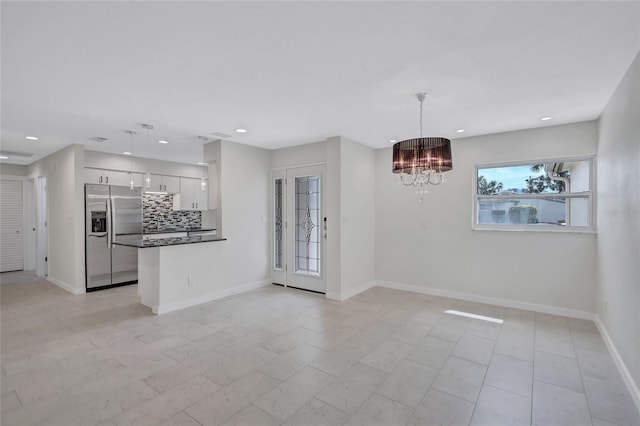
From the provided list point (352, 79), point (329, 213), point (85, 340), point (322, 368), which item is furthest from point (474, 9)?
point (85, 340)

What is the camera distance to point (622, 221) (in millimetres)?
2637

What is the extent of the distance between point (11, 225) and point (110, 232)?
3.28m

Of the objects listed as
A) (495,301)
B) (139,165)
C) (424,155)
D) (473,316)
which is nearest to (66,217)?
(139,165)

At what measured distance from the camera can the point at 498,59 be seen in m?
2.26

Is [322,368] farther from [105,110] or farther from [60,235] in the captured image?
[60,235]

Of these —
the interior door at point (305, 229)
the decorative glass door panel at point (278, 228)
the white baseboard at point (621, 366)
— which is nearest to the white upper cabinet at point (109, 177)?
the decorative glass door panel at point (278, 228)

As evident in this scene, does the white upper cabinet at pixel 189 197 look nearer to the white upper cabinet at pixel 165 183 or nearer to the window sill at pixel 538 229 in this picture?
the white upper cabinet at pixel 165 183

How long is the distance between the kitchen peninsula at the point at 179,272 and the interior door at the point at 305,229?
116 centimetres

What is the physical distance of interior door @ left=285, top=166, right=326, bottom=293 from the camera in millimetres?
5074

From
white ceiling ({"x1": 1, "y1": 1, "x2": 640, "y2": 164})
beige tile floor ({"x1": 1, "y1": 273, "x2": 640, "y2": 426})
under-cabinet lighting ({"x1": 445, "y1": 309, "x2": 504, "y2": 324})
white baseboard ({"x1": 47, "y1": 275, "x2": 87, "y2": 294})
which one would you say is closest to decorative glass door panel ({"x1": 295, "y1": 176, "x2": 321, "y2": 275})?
beige tile floor ({"x1": 1, "y1": 273, "x2": 640, "y2": 426})

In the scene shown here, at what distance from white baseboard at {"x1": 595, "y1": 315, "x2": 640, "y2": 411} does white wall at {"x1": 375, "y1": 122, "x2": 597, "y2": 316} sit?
24.3 inches

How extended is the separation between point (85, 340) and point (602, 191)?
18.9ft

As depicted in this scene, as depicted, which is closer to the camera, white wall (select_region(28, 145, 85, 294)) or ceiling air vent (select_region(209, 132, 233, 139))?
ceiling air vent (select_region(209, 132, 233, 139))

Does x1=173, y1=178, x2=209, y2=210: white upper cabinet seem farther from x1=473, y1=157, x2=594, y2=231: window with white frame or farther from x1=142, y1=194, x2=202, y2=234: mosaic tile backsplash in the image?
x1=473, y1=157, x2=594, y2=231: window with white frame
